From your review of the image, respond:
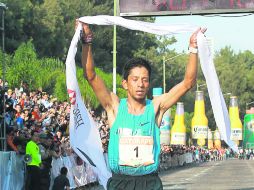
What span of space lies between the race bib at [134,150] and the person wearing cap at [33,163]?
34.5 feet

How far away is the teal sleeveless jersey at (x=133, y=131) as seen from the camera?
696cm

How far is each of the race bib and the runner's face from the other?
325mm

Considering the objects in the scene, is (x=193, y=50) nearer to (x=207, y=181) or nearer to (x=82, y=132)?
(x=82, y=132)

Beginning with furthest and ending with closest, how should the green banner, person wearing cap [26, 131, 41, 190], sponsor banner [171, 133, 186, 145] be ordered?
the green banner
sponsor banner [171, 133, 186, 145]
person wearing cap [26, 131, 41, 190]

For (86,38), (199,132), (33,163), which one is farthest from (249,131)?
(86,38)

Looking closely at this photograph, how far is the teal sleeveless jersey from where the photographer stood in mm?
6957

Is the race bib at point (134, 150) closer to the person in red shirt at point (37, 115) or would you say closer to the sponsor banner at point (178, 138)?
the person in red shirt at point (37, 115)

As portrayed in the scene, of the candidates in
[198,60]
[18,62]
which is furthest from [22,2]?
[198,60]

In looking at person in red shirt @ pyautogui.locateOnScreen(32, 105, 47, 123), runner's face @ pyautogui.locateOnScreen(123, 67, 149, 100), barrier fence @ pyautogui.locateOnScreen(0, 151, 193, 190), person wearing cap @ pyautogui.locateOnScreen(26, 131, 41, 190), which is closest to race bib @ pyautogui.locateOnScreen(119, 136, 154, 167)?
runner's face @ pyautogui.locateOnScreen(123, 67, 149, 100)

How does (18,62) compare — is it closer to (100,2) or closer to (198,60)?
(198,60)

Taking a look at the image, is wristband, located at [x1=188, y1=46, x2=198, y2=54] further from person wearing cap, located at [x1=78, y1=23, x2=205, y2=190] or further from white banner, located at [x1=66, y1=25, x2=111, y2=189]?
white banner, located at [x1=66, y1=25, x2=111, y2=189]

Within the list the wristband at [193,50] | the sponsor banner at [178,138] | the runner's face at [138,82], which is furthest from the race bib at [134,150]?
the sponsor banner at [178,138]

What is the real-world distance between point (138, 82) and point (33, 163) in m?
11.0

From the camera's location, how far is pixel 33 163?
58.0 ft
